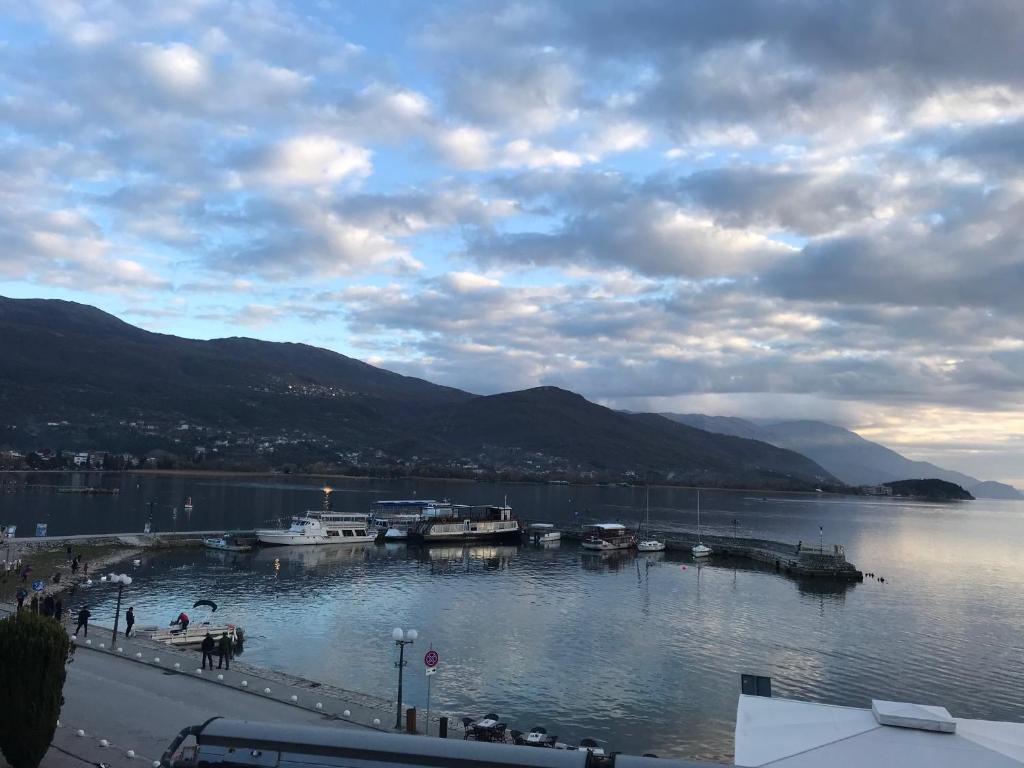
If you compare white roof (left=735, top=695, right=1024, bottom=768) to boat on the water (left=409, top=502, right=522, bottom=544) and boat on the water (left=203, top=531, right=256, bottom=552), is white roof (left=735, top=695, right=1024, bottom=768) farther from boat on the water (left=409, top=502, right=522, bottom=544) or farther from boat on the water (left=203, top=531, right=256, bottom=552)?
boat on the water (left=409, top=502, right=522, bottom=544)

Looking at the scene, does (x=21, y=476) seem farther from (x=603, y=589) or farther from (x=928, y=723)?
(x=928, y=723)

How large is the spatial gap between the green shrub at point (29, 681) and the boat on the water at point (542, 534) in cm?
8508

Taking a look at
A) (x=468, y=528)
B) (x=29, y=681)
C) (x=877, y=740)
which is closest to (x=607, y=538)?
(x=468, y=528)

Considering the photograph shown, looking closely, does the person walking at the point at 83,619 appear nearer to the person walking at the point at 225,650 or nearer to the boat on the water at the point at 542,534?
the person walking at the point at 225,650

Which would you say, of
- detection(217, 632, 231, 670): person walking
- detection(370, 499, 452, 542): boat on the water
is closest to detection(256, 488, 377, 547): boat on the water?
detection(370, 499, 452, 542): boat on the water

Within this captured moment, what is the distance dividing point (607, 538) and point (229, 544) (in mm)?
45593

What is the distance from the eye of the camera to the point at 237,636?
37344 mm

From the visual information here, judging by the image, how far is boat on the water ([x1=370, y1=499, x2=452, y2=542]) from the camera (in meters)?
94.4

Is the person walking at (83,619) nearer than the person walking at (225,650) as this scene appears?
No

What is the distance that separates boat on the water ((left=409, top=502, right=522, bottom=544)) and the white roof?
81.0 m

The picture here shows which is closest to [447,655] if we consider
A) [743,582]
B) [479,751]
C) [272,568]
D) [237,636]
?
[237,636]

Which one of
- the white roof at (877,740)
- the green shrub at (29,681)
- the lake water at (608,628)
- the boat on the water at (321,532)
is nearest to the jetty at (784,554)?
the lake water at (608,628)

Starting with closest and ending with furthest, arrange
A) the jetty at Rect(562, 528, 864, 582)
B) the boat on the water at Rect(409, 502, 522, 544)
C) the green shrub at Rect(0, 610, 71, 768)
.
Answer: the green shrub at Rect(0, 610, 71, 768) → the jetty at Rect(562, 528, 864, 582) → the boat on the water at Rect(409, 502, 522, 544)

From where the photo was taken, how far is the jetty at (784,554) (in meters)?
76.1
